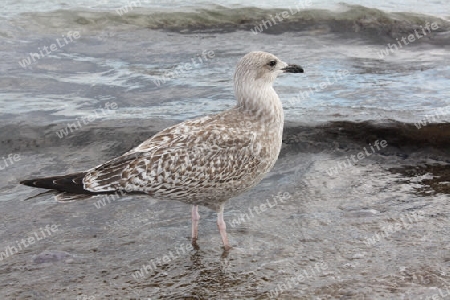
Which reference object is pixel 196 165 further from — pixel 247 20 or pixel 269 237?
pixel 247 20

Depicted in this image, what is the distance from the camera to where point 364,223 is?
646cm

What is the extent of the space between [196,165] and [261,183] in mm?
1718

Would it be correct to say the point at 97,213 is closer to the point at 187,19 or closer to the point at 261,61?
the point at 261,61

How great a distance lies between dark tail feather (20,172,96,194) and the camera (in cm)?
586

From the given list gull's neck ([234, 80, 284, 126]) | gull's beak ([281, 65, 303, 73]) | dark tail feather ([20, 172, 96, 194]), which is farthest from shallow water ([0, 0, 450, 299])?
gull's beak ([281, 65, 303, 73])

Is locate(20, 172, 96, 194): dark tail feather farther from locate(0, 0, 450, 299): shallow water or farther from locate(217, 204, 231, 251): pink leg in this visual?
locate(217, 204, 231, 251): pink leg

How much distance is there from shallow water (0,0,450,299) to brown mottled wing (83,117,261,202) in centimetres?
52

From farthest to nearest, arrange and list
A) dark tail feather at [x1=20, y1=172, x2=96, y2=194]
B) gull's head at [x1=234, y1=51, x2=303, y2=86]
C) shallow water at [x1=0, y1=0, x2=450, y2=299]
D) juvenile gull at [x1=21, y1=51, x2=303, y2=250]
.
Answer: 1. gull's head at [x1=234, y1=51, x2=303, y2=86]
2. juvenile gull at [x1=21, y1=51, x2=303, y2=250]
3. dark tail feather at [x1=20, y1=172, x2=96, y2=194]
4. shallow water at [x1=0, y1=0, x2=450, y2=299]

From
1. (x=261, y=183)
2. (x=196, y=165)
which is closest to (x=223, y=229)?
(x=196, y=165)

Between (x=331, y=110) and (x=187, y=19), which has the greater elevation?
(x=187, y=19)

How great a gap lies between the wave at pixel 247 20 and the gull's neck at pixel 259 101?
27.7 feet

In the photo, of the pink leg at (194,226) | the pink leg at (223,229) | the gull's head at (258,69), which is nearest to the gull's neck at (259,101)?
the gull's head at (258,69)

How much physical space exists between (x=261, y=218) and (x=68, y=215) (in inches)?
77.8

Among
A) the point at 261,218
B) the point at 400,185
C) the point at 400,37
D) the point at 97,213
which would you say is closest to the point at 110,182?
the point at 97,213
